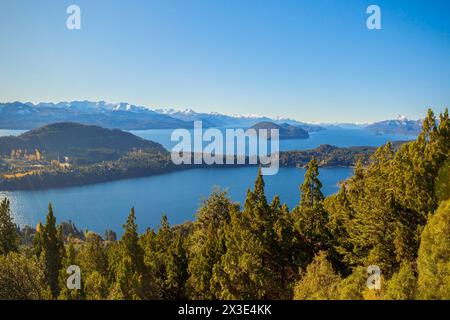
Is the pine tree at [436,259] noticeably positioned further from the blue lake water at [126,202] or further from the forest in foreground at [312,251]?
the blue lake water at [126,202]

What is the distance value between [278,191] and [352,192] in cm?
13918

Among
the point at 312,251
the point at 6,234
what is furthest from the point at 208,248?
the point at 6,234

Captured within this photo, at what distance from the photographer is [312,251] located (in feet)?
92.1

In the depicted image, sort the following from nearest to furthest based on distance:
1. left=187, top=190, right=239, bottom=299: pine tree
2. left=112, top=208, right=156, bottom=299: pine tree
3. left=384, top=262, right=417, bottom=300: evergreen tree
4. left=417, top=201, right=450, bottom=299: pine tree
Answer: left=384, top=262, right=417, bottom=300: evergreen tree, left=417, top=201, right=450, bottom=299: pine tree, left=112, top=208, right=156, bottom=299: pine tree, left=187, top=190, right=239, bottom=299: pine tree

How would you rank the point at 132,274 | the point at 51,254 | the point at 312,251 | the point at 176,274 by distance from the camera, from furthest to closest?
the point at 176,274, the point at 51,254, the point at 312,251, the point at 132,274

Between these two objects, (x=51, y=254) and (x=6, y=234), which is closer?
(x=51, y=254)

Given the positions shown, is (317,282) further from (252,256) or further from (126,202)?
(126,202)

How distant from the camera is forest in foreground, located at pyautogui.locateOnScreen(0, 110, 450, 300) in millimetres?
18422

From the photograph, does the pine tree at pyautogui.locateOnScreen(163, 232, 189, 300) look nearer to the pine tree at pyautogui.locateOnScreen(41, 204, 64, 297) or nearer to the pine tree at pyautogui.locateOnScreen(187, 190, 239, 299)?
the pine tree at pyautogui.locateOnScreen(187, 190, 239, 299)

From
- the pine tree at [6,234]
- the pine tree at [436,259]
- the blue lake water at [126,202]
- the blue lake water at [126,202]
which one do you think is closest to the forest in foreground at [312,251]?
the pine tree at [436,259]

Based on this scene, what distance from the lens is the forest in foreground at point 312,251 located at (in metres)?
18.4

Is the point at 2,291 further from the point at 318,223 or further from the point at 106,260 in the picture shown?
the point at 318,223

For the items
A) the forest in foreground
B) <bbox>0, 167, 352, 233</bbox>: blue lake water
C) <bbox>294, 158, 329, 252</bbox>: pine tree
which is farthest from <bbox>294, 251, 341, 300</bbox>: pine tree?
<bbox>0, 167, 352, 233</bbox>: blue lake water
